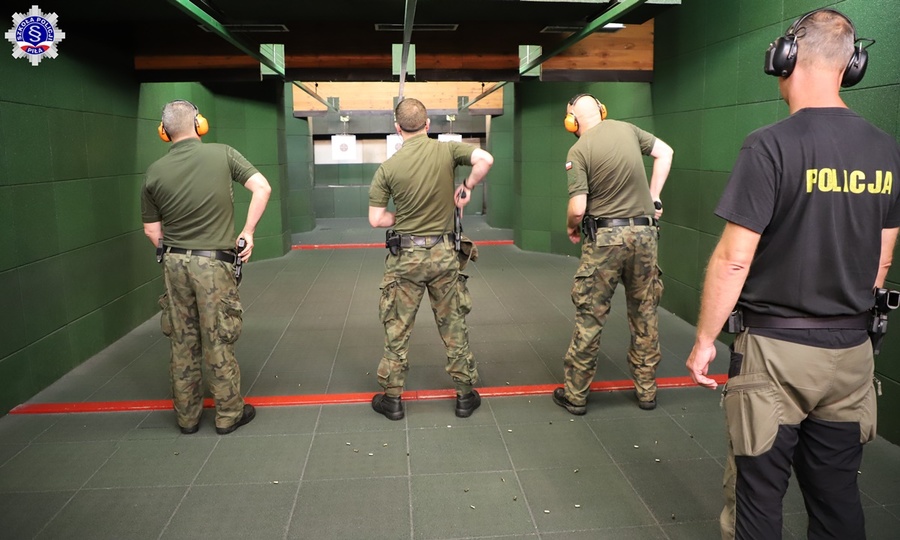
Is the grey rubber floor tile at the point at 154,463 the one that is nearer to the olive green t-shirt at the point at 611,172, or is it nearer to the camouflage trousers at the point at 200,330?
the camouflage trousers at the point at 200,330

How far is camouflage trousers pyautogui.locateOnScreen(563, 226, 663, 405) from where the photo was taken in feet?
11.3

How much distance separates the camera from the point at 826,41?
1.72 meters

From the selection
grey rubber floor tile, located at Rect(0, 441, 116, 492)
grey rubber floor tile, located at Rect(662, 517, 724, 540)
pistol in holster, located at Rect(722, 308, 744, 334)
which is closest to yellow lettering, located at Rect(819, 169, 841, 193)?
pistol in holster, located at Rect(722, 308, 744, 334)

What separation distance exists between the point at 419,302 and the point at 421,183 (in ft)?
2.14

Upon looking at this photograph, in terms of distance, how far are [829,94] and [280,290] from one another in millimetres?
6113

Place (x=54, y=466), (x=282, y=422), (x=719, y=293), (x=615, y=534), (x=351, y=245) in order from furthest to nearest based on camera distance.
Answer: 1. (x=351, y=245)
2. (x=282, y=422)
3. (x=54, y=466)
4. (x=615, y=534)
5. (x=719, y=293)

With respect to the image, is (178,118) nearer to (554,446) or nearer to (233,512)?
(233,512)

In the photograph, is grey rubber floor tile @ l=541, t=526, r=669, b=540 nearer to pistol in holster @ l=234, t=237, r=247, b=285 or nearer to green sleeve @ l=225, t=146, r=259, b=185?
pistol in holster @ l=234, t=237, r=247, b=285

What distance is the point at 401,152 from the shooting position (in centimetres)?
343

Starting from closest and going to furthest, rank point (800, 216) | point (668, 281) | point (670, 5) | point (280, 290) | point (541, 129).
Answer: point (800, 216)
point (670, 5)
point (668, 281)
point (280, 290)
point (541, 129)

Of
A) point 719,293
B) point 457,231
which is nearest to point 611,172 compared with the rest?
point 457,231

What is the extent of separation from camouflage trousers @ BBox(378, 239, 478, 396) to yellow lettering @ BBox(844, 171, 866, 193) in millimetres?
2059

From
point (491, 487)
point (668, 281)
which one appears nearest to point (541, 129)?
point (668, 281)

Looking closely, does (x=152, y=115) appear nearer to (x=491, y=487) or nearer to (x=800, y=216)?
(x=491, y=487)
